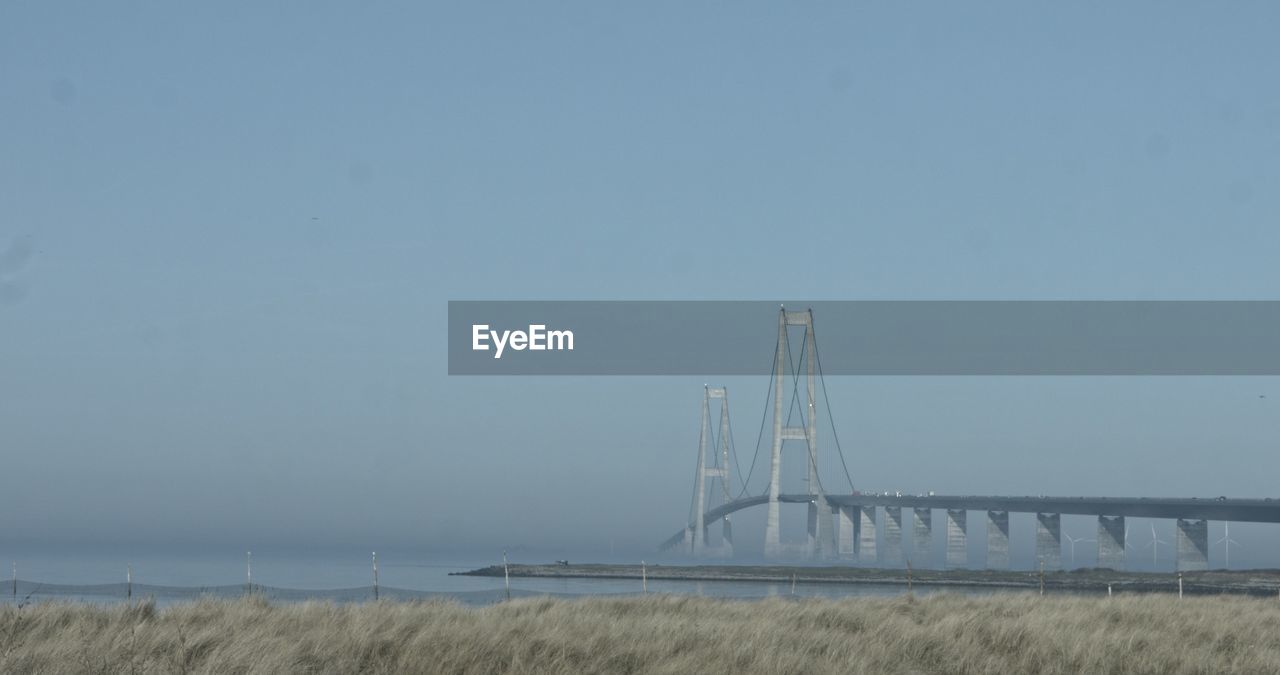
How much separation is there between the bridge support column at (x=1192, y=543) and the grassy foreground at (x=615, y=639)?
89958mm

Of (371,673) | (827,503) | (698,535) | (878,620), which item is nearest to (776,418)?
(827,503)

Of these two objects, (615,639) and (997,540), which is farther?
(997,540)

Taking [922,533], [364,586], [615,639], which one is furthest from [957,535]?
[615,639]

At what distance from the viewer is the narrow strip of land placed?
262 feet

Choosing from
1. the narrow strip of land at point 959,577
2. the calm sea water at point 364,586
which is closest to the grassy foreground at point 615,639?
the calm sea water at point 364,586

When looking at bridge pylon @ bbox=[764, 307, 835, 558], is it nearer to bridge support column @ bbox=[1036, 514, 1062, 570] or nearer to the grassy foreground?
bridge support column @ bbox=[1036, 514, 1062, 570]

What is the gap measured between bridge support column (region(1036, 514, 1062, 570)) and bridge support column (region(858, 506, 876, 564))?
533 inches

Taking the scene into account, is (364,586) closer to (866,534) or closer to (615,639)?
(615,639)

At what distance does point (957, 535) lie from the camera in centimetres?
12188

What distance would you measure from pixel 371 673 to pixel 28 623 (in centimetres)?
438

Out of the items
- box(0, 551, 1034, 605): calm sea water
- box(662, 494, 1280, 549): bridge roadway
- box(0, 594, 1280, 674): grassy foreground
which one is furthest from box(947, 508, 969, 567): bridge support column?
box(0, 594, 1280, 674): grassy foreground

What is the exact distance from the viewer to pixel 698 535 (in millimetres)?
124375

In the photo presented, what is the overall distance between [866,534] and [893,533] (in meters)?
3.31

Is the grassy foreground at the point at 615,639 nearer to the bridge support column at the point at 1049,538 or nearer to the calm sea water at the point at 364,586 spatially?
the calm sea water at the point at 364,586
